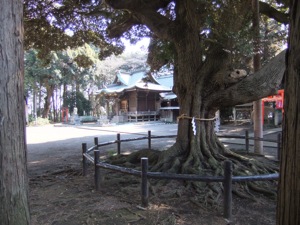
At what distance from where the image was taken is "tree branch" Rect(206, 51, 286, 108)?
16.9ft

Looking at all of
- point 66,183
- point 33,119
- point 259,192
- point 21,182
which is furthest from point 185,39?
point 33,119

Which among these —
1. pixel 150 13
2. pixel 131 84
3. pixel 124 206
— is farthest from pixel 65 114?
pixel 124 206

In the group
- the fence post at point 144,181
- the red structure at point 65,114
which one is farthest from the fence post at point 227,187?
the red structure at point 65,114

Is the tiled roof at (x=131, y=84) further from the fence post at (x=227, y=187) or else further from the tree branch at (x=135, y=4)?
the fence post at (x=227, y=187)

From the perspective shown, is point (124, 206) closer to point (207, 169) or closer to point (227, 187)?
point (227, 187)

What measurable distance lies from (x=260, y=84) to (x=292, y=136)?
4.17 m

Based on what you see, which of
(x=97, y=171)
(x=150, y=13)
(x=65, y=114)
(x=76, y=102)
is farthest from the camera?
(x=76, y=102)

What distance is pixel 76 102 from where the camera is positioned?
39.8 meters

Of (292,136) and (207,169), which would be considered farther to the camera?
(207,169)

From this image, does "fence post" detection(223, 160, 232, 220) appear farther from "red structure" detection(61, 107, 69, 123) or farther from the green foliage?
the green foliage

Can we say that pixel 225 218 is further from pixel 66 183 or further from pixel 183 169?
pixel 66 183

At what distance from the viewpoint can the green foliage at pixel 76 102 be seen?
1556 inches

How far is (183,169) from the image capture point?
516 centimetres

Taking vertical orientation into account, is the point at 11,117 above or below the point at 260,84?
below
